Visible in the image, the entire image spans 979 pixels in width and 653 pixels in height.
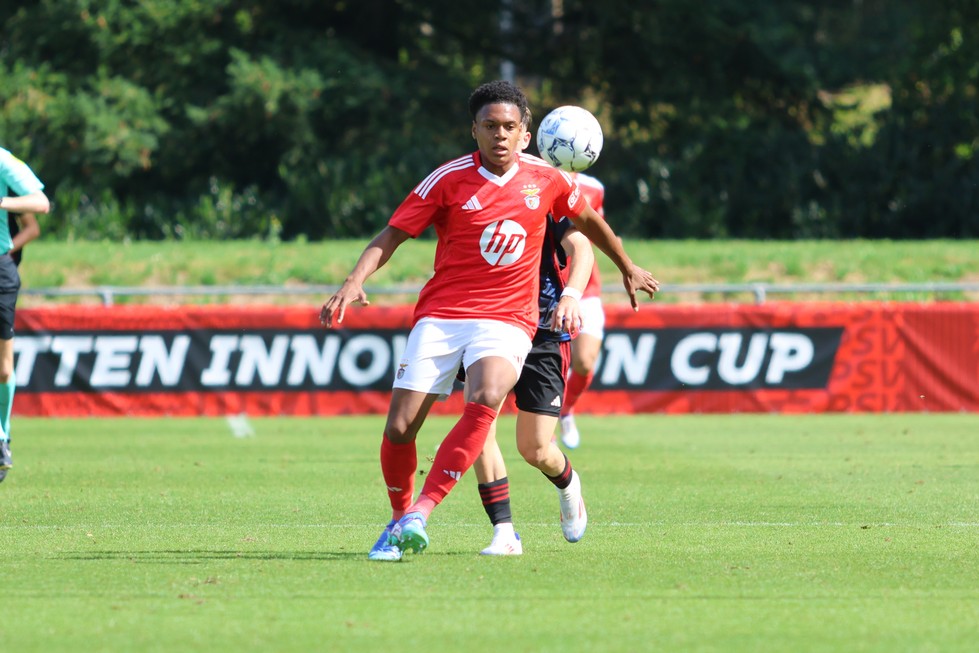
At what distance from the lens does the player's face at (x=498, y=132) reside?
695 cm

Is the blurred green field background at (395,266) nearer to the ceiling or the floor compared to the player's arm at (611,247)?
nearer to the floor

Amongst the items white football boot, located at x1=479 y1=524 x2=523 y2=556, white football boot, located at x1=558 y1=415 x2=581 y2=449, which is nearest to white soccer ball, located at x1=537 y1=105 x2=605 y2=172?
white football boot, located at x1=479 y1=524 x2=523 y2=556

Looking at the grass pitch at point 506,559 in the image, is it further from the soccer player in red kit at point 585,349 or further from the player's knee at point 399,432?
the player's knee at point 399,432

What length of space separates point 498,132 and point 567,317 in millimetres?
926

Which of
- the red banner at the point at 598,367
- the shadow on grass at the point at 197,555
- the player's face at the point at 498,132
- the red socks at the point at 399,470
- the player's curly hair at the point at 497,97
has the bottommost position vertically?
the red banner at the point at 598,367

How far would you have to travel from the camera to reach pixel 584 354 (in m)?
12.6

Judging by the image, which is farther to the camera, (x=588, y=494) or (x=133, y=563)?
(x=588, y=494)

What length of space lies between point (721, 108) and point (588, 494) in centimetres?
2581

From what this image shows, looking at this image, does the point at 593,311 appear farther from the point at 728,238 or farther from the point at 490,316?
the point at 728,238

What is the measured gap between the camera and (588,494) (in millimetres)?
9844

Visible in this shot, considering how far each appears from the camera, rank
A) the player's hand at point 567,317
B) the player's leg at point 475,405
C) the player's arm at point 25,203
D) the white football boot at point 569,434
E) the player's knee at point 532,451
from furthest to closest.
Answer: the white football boot at point 569,434
the player's arm at point 25,203
the player's knee at point 532,451
the player's hand at point 567,317
the player's leg at point 475,405

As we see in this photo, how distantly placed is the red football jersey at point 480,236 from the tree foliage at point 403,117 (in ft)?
81.3

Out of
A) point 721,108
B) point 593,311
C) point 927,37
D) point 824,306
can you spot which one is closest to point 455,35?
point 721,108

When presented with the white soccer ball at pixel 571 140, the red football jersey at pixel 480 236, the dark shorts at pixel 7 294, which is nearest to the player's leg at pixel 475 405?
the red football jersey at pixel 480 236
